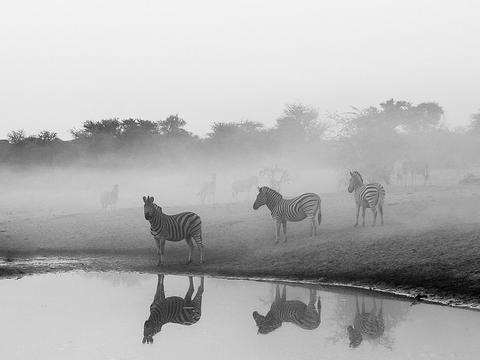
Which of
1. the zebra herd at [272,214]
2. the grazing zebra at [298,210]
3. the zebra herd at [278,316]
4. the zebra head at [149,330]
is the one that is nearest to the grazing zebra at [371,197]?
the zebra herd at [272,214]

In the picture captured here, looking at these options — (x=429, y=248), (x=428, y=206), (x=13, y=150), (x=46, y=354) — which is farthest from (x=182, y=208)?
(x=13, y=150)

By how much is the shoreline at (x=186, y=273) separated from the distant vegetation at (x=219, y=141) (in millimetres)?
48915

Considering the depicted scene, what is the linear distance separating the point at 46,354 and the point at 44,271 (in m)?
11.0

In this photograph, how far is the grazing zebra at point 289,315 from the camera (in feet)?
42.4

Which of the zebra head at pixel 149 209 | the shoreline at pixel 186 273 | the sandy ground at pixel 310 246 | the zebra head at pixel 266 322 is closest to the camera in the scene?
the zebra head at pixel 266 322

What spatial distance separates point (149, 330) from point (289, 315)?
3174 mm

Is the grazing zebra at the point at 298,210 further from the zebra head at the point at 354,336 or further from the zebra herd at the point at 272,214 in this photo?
the zebra head at the point at 354,336

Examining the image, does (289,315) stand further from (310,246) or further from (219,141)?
(219,141)

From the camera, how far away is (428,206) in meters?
29.0

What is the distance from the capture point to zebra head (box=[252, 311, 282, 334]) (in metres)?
12.7

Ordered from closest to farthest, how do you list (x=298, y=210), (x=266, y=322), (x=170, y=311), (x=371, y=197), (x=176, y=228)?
(x=266, y=322) → (x=170, y=311) → (x=176, y=228) → (x=298, y=210) → (x=371, y=197)

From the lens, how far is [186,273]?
20609 mm

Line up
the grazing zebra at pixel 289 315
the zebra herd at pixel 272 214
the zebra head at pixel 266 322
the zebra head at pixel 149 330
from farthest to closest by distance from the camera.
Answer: the zebra herd at pixel 272 214
the grazing zebra at pixel 289 315
the zebra head at pixel 266 322
the zebra head at pixel 149 330

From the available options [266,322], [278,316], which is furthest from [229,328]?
[278,316]
